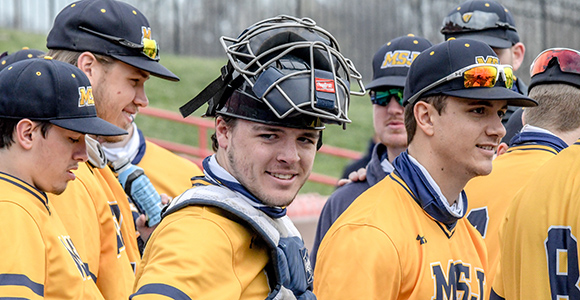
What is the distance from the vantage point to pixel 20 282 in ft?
8.23

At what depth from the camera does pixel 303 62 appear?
276 centimetres

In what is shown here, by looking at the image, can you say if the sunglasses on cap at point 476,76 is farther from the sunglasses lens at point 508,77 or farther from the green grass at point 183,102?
the green grass at point 183,102

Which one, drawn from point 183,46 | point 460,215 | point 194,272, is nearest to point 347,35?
point 183,46

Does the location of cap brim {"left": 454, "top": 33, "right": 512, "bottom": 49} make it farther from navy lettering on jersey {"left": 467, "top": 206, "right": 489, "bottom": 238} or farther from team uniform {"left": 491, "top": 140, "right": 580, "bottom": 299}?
team uniform {"left": 491, "top": 140, "right": 580, "bottom": 299}

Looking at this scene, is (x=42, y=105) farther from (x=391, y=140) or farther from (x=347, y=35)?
(x=347, y=35)

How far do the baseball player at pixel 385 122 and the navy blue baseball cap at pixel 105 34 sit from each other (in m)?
1.49

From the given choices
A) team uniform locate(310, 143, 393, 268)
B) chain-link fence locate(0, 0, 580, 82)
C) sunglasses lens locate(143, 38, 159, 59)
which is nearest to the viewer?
sunglasses lens locate(143, 38, 159, 59)

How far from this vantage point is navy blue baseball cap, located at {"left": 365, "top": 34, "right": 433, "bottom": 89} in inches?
189

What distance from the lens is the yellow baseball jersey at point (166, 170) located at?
15.5ft

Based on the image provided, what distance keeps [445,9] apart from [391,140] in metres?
13.6

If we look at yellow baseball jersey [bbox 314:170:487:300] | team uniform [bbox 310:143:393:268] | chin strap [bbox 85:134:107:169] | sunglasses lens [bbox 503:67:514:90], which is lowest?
team uniform [bbox 310:143:393:268]

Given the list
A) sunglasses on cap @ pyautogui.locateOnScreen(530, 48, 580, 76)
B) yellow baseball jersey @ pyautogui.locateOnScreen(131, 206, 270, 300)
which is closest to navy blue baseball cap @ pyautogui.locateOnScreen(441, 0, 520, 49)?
sunglasses on cap @ pyautogui.locateOnScreen(530, 48, 580, 76)

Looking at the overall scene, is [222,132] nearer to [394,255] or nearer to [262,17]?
[394,255]

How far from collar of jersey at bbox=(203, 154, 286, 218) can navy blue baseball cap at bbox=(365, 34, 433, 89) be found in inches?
85.3
